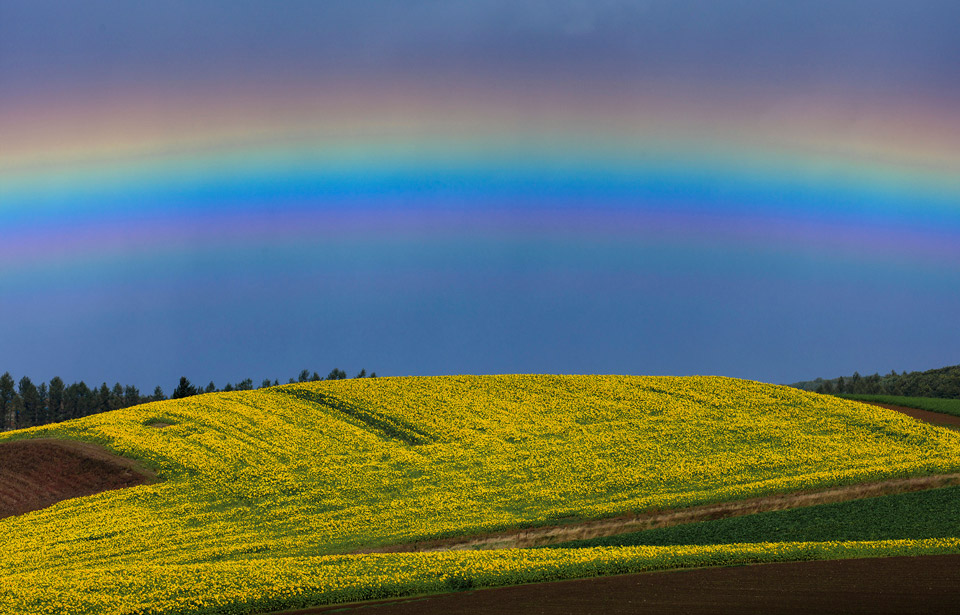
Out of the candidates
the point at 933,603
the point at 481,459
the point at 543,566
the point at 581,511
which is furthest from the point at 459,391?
the point at 933,603

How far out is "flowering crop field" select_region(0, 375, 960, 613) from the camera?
35750 millimetres

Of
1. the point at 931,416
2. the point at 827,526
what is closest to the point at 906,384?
the point at 931,416

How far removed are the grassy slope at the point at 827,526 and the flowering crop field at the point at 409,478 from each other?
290cm

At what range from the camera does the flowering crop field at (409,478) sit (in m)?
35.8

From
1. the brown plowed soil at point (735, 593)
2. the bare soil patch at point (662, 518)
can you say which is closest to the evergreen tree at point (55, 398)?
the bare soil patch at point (662, 518)

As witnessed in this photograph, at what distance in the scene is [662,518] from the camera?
48219mm

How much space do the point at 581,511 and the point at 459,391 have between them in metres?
39.6

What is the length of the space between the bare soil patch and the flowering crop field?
110cm

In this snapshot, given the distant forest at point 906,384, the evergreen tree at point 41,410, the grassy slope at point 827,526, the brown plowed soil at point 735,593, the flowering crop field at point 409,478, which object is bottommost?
the brown plowed soil at point 735,593

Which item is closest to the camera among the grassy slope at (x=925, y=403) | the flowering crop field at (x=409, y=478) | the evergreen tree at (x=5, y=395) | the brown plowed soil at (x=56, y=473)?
the flowering crop field at (x=409, y=478)

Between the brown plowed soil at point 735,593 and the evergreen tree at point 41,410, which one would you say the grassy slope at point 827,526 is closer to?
the brown plowed soil at point 735,593

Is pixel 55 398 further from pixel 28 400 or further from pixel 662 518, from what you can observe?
pixel 662 518

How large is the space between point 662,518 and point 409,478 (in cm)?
2028

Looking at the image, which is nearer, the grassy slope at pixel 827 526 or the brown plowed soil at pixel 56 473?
the grassy slope at pixel 827 526
